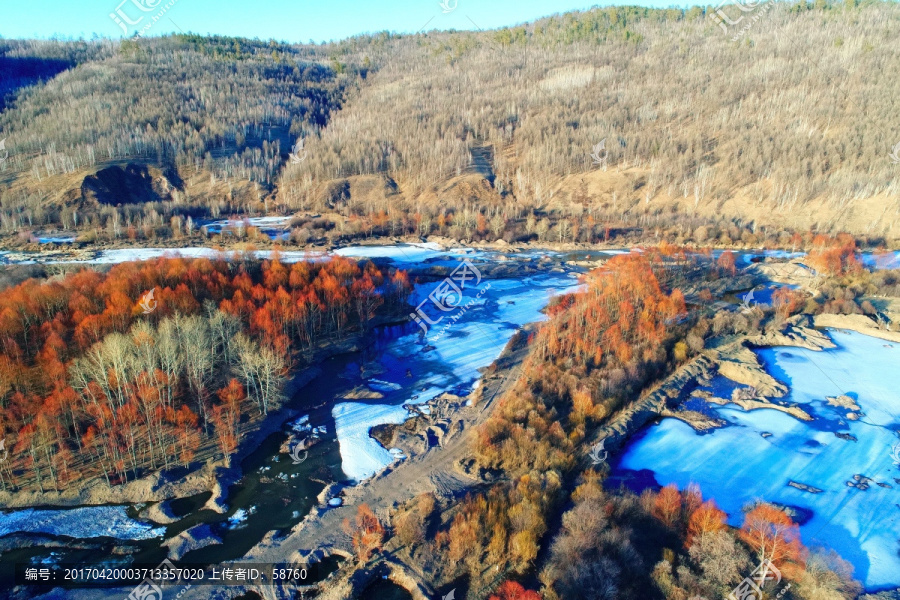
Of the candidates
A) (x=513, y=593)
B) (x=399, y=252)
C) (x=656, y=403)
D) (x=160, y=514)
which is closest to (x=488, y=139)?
(x=399, y=252)

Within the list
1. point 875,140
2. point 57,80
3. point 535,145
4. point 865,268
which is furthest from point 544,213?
point 57,80

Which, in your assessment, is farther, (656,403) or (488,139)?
(488,139)

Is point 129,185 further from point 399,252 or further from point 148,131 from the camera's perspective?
point 399,252

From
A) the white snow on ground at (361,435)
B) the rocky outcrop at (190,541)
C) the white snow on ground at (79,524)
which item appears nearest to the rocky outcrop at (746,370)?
the white snow on ground at (361,435)

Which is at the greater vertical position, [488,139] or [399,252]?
[488,139]

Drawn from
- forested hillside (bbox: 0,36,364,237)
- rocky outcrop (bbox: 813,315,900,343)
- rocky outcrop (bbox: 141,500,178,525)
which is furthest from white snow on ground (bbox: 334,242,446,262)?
rocky outcrop (bbox: 141,500,178,525)

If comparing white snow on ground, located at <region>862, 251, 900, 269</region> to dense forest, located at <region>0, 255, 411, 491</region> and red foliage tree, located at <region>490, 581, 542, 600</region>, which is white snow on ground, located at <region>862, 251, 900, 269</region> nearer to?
dense forest, located at <region>0, 255, 411, 491</region>

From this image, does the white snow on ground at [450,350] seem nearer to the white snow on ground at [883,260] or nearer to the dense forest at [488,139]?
the dense forest at [488,139]
